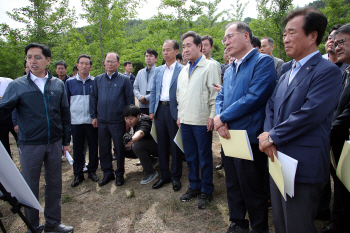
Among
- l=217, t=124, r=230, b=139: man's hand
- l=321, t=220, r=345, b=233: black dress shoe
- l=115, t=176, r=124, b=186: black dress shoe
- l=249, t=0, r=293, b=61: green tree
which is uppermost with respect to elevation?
l=249, t=0, r=293, b=61: green tree

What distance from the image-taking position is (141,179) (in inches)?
173

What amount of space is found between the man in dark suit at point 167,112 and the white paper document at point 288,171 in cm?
218

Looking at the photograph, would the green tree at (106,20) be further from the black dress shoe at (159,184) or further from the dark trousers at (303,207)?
the dark trousers at (303,207)

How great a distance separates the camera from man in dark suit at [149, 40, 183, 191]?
3767mm

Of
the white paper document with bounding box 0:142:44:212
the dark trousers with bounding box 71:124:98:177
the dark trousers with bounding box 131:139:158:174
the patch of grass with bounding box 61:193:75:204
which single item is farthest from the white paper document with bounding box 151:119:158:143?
the white paper document with bounding box 0:142:44:212

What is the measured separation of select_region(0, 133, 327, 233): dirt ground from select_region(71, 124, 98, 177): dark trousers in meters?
0.33

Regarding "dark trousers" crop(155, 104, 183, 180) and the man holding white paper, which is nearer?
the man holding white paper

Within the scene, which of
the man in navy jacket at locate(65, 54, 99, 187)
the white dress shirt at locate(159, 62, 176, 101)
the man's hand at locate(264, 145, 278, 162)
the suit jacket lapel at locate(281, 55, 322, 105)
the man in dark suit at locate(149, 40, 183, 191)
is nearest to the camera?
the suit jacket lapel at locate(281, 55, 322, 105)

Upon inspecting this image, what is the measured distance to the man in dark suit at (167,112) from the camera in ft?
12.4

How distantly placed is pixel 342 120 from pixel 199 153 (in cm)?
174

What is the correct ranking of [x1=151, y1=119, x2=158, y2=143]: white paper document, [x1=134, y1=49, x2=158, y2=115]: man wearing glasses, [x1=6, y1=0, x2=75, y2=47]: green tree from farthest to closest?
1. [x1=6, y1=0, x2=75, y2=47]: green tree
2. [x1=134, y1=49, x2=158, y2=115]: man wearing glasses
3. [x1=151, y1=119, x2=158, y2=143]: white paper document

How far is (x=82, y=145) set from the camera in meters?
4.40

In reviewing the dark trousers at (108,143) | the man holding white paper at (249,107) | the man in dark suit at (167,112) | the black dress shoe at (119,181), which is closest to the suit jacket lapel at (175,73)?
the man in dark suit at (167,112)

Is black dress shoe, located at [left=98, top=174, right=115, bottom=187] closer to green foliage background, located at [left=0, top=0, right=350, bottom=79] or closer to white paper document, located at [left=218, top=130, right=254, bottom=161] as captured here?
white paper document, located at [left=218, top=130, right=254, bottom=161]
